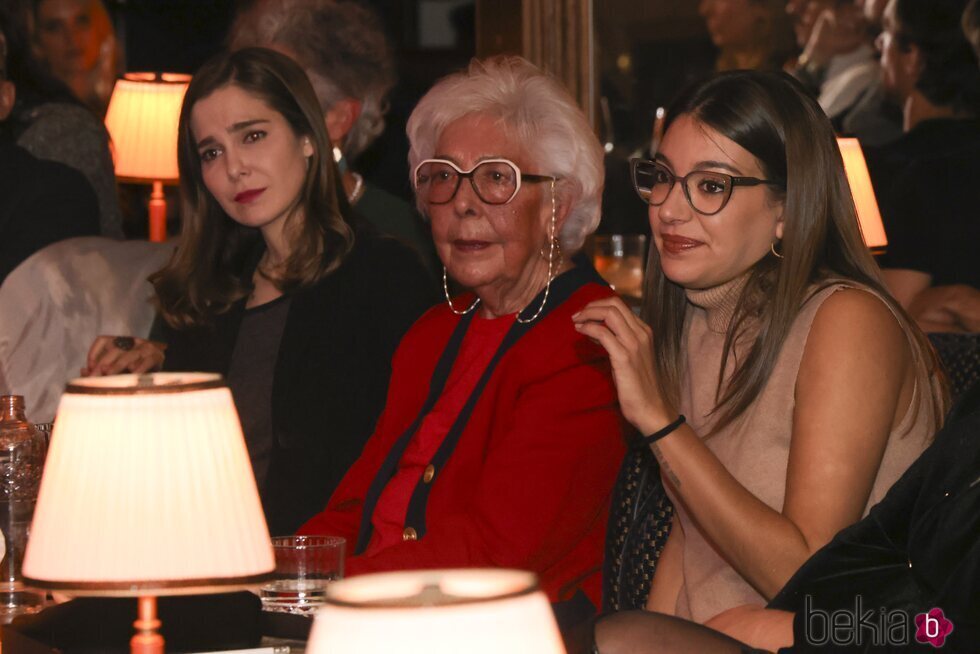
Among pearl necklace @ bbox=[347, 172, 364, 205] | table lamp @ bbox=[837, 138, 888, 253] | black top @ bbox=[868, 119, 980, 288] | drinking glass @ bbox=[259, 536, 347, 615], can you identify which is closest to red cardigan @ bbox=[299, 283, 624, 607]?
drinking glass @ bbox=[259, 536, 347, 615]

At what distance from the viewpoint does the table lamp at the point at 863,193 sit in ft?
12.4

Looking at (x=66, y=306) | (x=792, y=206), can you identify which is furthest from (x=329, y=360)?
(x=792, y=206)

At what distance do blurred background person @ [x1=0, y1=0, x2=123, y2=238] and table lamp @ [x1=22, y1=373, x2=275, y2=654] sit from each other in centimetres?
282

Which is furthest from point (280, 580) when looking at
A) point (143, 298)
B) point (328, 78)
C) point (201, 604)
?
point (328, 78)

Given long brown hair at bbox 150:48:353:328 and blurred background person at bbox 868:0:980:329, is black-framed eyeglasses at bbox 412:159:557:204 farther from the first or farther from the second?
blurred background person at bbox 868:0:980:329

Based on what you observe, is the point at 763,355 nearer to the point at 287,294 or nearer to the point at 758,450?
the point at 758,450

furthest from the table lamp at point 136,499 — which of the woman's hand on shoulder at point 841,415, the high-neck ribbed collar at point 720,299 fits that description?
the high-neck ribbed collar at point 720,299

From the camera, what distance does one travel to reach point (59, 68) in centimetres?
586

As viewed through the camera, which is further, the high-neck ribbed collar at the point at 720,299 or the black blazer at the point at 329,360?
the black blazer at the point at 329,360

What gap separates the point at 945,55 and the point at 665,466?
2.60 m

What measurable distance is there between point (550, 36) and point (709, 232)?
2.56 metres

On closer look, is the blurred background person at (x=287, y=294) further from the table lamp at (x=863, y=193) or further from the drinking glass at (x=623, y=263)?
the drinking glass at (x=623, y=263)

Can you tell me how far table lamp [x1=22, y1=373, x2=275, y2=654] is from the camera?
1.50 meters

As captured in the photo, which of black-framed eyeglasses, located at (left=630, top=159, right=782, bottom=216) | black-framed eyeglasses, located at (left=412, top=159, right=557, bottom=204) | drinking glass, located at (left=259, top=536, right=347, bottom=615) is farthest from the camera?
black-framed eyeglasses, located at (left=412, top=159, right=557, bottom=204)
